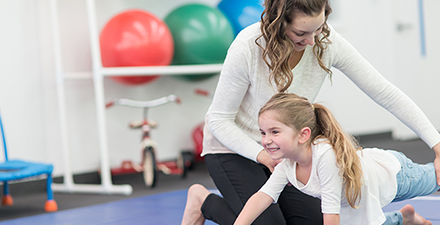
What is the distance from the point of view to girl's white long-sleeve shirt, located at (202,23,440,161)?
1.33m

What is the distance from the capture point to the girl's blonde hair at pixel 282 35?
3.84 feet

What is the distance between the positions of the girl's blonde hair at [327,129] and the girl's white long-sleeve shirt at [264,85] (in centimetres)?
17

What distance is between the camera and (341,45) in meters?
1.35

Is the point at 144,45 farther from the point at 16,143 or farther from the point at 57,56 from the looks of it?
the point at 16,143

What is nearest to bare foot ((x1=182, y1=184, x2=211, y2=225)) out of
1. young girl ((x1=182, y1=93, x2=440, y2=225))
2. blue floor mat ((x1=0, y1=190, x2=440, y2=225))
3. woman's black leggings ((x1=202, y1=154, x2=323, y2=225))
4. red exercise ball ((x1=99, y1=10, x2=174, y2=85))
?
woman's black leggings ((x1=202, y1=154, x2=323, y2=225))

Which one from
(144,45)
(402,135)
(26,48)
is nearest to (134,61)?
(144,45)

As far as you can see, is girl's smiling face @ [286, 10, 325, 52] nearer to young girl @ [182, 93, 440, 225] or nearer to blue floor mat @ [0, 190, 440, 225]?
young girl @ [182, 93, 440, 225]

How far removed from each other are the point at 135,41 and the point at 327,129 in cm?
180

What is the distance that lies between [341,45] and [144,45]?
65.0 inches

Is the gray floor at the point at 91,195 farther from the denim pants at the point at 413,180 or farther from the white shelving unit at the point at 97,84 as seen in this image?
the denim pants at the point at 413,180

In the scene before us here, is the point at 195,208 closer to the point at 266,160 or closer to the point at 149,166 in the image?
the point at 266,160

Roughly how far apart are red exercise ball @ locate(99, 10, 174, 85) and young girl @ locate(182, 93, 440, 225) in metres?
1.72

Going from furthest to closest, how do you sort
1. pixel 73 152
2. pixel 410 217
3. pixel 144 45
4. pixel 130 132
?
pixel 130 132 → pixel 73 152 → pixel 144 45 → pixel 410 217

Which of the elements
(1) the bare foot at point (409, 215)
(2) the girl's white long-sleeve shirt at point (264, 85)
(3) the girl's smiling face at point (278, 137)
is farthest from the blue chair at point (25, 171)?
(1) the bare foot at point (409, 215)
